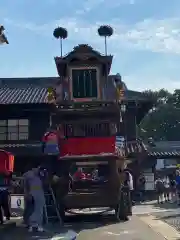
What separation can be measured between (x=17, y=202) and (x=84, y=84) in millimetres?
7180

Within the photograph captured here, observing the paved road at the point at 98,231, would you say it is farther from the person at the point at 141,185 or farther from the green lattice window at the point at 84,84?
the person at the point at 141,185

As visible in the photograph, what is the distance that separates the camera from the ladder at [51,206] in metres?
12.9

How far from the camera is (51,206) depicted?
13188 mm

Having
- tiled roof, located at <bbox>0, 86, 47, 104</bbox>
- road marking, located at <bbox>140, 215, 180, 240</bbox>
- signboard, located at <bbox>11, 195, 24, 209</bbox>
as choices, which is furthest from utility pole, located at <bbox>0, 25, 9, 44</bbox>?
road marking, located at <bbox>140, 215, 180, 240</bbox>

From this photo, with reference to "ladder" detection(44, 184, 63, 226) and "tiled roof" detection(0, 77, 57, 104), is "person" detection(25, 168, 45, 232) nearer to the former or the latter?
"ladder" detection(44, 184, 63, 226)

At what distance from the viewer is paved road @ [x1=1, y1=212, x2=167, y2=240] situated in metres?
9.93

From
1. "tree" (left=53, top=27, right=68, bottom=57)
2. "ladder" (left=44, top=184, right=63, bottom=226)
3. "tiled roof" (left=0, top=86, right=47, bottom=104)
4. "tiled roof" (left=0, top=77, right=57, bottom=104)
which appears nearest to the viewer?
"ladder" (left=44, top=184, right=63, bottom=226)

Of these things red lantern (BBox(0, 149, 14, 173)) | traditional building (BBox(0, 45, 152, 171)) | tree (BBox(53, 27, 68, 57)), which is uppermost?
tree (BBox(53, 27, 68, 57))

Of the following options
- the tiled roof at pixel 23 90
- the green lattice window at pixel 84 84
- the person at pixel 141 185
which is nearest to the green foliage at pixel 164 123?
the tiled roof at pixel 23 90

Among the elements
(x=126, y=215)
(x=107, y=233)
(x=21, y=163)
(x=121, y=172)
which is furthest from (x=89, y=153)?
(x=21, y=163)

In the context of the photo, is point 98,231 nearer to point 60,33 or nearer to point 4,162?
point 4,162

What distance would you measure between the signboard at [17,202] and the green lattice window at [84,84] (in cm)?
615

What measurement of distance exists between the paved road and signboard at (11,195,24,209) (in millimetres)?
2483

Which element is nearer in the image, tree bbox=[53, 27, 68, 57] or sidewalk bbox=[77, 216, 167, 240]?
sidewalk bbox=[77, 216, 167, 240]
